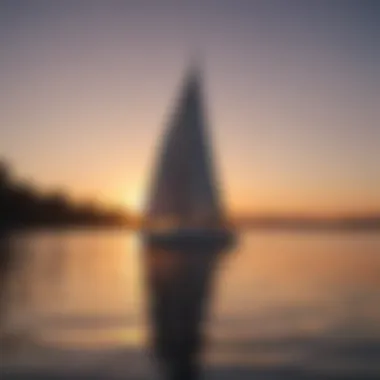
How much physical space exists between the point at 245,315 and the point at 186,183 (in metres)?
5.63

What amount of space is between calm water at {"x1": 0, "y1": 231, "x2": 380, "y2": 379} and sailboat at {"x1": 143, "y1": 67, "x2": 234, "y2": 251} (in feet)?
7.29

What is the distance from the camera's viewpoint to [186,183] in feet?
35.4

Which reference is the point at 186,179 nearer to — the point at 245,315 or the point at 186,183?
the point at 186,183

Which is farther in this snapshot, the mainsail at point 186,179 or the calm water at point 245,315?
the mainsail at point 186,179

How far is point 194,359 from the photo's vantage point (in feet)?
13.0

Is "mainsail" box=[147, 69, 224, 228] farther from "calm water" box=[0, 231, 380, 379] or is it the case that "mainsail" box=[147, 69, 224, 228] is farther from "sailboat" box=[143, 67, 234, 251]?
"calm water" box=[0, 231, 380, 379]

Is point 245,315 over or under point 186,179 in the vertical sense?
under

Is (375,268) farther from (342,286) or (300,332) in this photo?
(300,332)

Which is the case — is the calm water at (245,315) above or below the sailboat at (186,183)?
below

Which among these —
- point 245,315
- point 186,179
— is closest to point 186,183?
point 186,179

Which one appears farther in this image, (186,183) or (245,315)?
(186,183)

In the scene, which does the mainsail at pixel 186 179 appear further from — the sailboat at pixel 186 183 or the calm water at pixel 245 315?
the calm water at pixel 245 315

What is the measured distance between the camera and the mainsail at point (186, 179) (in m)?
10.7

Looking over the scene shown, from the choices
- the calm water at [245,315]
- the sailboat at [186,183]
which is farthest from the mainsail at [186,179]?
the calm water at [245,315]
